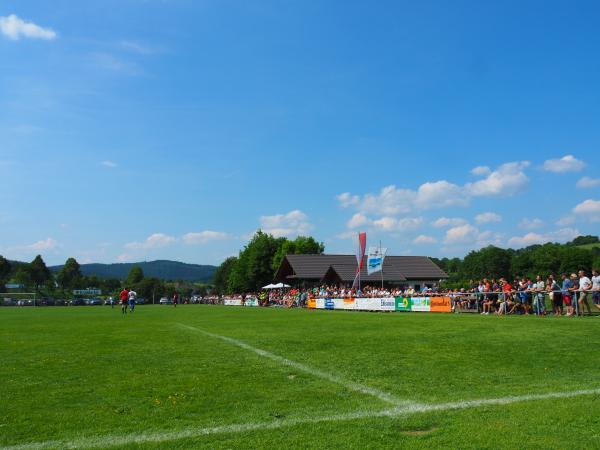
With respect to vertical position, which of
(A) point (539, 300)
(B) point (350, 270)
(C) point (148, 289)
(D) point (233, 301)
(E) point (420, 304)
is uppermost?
(B) point (350, 270)

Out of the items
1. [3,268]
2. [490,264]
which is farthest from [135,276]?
[490,264]

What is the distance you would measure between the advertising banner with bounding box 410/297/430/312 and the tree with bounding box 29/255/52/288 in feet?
478

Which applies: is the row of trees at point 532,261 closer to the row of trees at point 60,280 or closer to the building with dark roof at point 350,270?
the building with dark roof at point 350,270

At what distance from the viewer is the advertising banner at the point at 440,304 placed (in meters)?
28.7

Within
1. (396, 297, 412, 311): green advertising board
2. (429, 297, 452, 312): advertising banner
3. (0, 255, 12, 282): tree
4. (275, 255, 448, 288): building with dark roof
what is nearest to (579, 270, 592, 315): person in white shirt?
(429, 297, 452, 312): advertising banner

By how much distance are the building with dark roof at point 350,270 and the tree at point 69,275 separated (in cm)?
12092

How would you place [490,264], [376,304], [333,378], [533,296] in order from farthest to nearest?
[490,264] < [376,304] < [533,296] < [333,378]

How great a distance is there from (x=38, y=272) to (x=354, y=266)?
408 feet

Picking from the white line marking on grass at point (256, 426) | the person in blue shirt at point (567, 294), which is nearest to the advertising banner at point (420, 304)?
the person in blue shirt at point (567, 294)

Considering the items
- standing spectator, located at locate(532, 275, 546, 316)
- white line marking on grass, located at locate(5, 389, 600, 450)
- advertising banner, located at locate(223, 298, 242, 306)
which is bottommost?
white line marking on grass, located at locate(5, 389, 600, 450)

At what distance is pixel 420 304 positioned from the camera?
31.1m

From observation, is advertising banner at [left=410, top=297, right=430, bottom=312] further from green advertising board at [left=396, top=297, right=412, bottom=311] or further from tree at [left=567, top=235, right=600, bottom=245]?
tree at [left=567, top=235, right=600, bottom=245]

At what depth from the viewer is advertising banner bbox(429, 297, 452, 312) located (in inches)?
1131

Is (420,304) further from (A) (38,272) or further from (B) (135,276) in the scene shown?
(B) (135,276)
